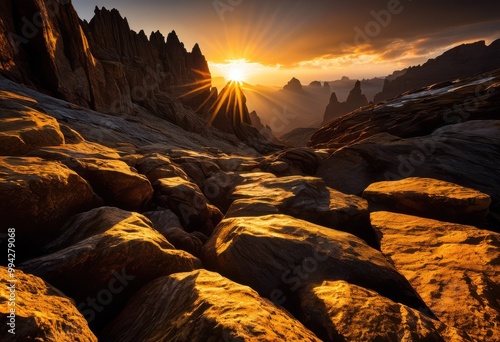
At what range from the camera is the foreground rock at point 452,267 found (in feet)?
17.0

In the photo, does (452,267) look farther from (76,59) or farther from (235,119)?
(235,119)

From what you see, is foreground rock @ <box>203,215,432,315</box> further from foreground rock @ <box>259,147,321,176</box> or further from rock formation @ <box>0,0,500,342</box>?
foreground rock @ <box>259,147,321,176</box>

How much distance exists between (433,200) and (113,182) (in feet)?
45.1

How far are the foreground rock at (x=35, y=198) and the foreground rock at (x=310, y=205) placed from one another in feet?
21.9

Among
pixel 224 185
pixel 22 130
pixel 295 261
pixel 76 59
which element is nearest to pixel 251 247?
pixel 295 261

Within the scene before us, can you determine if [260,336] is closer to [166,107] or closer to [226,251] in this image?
[226,251]

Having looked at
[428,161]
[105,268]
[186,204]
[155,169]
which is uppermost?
[155,169]

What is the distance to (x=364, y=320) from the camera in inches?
192

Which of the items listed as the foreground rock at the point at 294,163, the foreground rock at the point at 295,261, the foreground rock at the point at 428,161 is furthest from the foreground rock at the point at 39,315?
the foreground rock at the point at 294,163

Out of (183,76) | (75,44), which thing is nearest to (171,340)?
(75,44)

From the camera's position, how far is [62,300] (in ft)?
14.6

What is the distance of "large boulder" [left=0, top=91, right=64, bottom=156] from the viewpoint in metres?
8.54

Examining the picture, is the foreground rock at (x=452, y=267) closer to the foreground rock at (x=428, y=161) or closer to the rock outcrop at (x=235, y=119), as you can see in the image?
the foreground rock at (x=428, y=161)

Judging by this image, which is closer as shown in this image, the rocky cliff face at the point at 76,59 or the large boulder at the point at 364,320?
the large boulder at the point at 364,320
